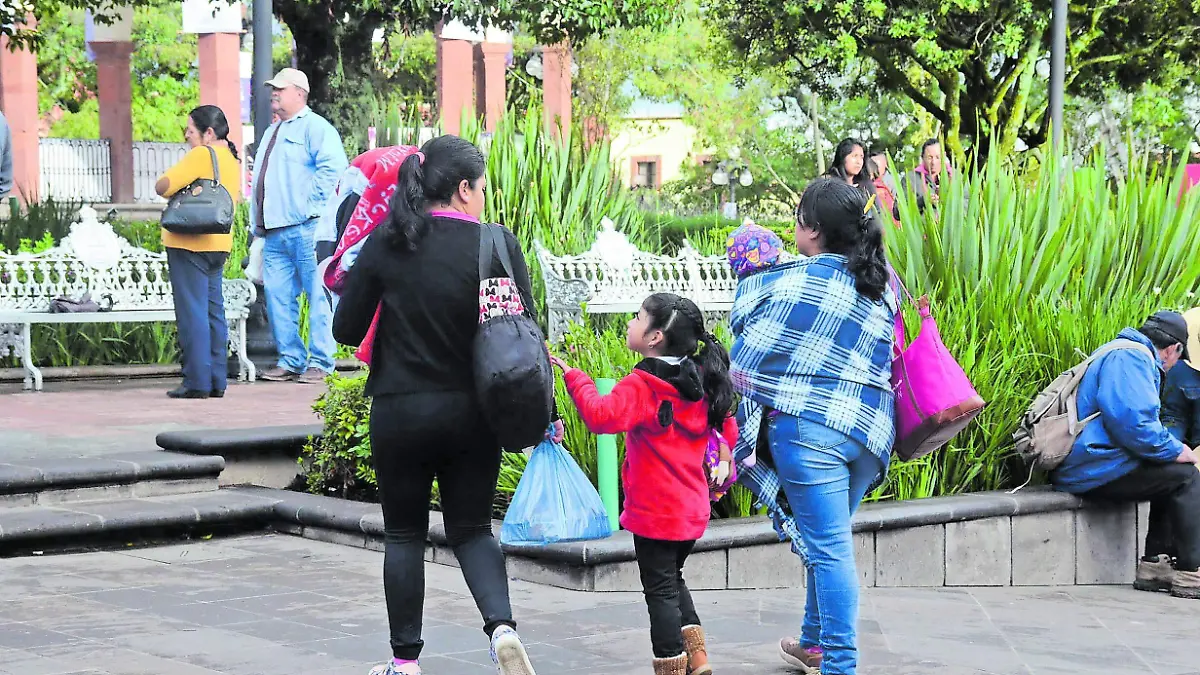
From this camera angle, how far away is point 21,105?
3453 centimetres

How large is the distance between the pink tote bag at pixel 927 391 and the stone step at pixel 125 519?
3.63m

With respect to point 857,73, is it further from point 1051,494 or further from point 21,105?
point 1051,494

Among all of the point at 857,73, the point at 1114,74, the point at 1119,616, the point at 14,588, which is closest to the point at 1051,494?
the point at 1119,616

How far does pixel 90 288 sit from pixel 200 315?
1.97 metres

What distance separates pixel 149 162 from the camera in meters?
36.2

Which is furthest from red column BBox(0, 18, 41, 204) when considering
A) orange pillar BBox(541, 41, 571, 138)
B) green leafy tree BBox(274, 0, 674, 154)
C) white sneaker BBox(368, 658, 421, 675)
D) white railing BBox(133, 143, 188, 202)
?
white sneaker BBox(368, 658, 421, 675)

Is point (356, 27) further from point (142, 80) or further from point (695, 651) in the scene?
point (142, 80)

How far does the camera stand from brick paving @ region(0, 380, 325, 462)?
895cm

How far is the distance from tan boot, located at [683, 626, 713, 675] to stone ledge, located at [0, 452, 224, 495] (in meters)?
3.68

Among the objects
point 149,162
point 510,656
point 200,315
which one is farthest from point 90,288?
point 149,162

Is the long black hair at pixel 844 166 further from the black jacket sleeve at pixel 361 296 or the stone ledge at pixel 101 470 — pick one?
the black jacket sleeve at pixel 361 296

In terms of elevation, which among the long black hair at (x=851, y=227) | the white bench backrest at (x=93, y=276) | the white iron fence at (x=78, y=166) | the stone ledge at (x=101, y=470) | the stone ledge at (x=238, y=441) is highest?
the white iron fence at (x=78, y=166)

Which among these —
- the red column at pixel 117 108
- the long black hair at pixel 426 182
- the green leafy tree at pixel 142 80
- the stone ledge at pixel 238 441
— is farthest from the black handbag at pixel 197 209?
the green leafy tree at pixel 142 80

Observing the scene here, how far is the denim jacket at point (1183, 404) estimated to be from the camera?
8.32 metres
